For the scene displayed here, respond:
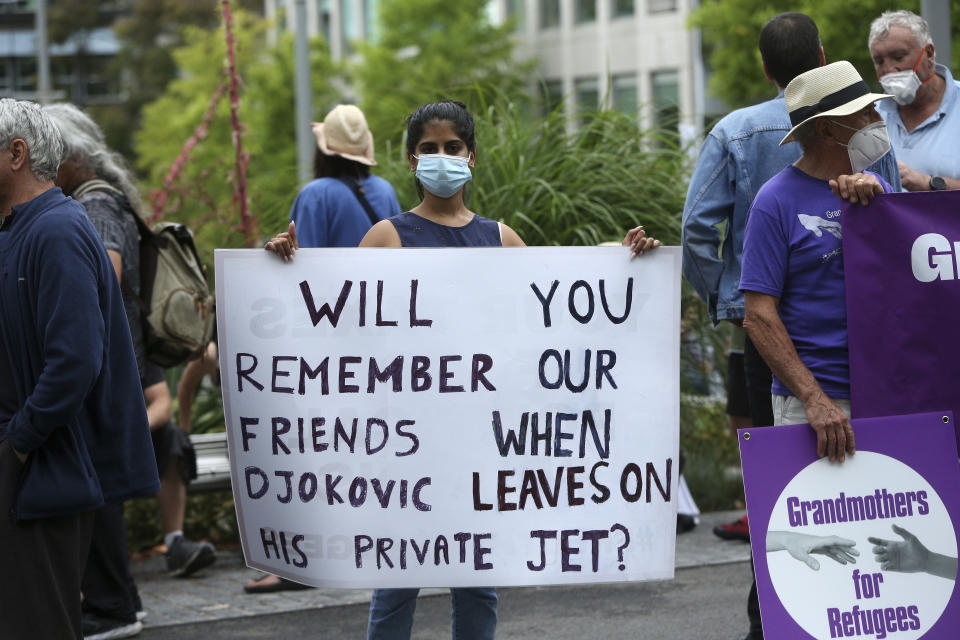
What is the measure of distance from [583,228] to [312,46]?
111 ft

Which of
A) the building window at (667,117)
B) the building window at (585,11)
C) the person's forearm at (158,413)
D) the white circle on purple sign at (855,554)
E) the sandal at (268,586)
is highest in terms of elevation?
the building window at (585,11)

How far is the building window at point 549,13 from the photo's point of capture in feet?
142

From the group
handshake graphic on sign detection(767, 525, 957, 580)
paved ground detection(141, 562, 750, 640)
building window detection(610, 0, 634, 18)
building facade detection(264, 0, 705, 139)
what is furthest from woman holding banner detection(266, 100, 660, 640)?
building window detection(610, 0, 634, 18)

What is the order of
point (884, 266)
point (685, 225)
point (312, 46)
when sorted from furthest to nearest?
point (312, 46)
point (685, 225)
point (884, 266)

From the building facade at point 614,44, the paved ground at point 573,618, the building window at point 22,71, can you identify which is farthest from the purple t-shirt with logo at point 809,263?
the building window at point 22,71

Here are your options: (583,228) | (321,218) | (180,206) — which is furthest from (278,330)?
(180,206)

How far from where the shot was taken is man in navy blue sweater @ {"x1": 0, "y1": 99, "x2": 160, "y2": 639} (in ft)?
12.4

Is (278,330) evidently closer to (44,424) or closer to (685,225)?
(44,424)

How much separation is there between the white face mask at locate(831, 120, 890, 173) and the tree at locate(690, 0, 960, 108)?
1674cm

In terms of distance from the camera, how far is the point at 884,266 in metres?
4.00

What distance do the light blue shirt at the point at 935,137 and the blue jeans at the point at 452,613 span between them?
7.57 feet

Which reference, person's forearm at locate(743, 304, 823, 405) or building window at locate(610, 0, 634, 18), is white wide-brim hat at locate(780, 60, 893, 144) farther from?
building window at locate(610, 0, 634, 18)

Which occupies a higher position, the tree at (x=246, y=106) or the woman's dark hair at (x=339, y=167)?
the tree at (x=246, y=106)

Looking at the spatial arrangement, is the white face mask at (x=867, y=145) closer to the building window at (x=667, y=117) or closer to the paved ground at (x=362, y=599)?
the paved ground at (x=362, y=599)
